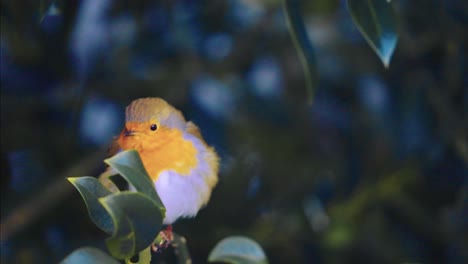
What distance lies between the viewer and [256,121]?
2973mm

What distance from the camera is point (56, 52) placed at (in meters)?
2.61

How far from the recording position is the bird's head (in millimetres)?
1159

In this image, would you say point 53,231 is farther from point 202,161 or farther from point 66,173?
point 202,161

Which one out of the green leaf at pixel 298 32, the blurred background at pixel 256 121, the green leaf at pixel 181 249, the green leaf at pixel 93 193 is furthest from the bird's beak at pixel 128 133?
the blurred background at pixel 256 121

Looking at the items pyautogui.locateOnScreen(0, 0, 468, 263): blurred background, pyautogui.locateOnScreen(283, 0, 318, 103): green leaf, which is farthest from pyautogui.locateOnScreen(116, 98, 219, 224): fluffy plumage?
pyautogui.locateOnScreen(0, 0, 468, 263): blurred background

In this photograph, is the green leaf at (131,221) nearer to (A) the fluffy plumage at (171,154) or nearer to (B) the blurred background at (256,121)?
(A) the fluffy plumage at (171,154)

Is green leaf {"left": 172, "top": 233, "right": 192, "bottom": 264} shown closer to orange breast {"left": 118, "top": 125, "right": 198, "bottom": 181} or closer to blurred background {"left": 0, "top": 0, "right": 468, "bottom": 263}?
orange breast {"left": 118, "top": 125, "right": 198, "bottom": 181}

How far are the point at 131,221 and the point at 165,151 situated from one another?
350mm

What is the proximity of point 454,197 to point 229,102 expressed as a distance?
761 millimetres

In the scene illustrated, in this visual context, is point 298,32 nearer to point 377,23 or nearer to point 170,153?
point 377,23

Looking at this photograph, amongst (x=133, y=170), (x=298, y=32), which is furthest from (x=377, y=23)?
(x=133, y=170)

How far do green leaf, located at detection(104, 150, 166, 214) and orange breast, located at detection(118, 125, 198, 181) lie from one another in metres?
0.19

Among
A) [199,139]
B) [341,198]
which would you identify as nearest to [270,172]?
[341,198]

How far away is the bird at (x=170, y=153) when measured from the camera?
1.18 m
